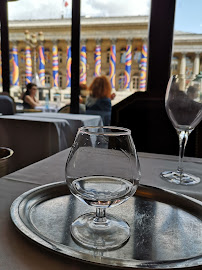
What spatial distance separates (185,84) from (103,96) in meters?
1.87

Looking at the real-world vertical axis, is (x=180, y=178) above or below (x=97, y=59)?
below

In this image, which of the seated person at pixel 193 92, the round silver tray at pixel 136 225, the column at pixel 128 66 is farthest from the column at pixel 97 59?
the round silver tray at pixel 136 225

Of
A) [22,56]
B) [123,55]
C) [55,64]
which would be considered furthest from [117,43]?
[22,56]

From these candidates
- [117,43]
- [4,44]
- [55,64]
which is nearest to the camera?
[4,44]

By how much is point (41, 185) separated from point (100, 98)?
2.00 metres

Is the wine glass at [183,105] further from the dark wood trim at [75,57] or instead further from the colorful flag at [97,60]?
the colorful flag at [97,60]

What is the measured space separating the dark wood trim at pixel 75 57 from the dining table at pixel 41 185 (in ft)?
7.39

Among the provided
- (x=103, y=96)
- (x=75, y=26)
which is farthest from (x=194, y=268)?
(x=75, y=26)

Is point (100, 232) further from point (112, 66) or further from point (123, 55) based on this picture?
point (123, 55)

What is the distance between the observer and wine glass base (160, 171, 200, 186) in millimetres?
393

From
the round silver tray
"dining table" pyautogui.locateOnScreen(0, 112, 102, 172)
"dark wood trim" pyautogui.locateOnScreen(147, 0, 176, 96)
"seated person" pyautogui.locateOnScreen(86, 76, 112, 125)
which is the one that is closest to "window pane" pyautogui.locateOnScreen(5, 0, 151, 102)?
"dark wood trim" pyautogui.locateOnScreen(147, 0, 176, 96)

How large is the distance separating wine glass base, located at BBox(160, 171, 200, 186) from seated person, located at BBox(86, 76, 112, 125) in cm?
188

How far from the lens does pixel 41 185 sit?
0.34 m

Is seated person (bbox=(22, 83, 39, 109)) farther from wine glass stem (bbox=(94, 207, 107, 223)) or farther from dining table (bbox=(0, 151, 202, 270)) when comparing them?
wine glass stem (bbox=(94, 207, 107, 223))
